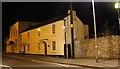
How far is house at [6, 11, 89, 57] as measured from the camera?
33.0 meters

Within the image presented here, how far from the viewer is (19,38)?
5481 cm

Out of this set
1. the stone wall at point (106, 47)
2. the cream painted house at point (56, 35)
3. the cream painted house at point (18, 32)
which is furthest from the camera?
the cream painted house at point (18, 32)

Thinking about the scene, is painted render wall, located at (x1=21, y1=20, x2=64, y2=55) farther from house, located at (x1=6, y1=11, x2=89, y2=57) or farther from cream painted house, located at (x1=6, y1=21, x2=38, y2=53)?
cream painted house, located at (x1=6, y1=21, x2=38, y2=53)

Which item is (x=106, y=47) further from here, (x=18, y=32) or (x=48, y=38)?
(x=18, y=32)

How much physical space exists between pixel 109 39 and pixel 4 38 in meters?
50.7

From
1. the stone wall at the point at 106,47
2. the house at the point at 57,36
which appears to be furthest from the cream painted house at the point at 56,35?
the stone wall at the point at 106,47

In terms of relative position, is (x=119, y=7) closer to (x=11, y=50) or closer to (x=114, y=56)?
(x=114, y=56)

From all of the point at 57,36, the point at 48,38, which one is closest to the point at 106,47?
the point at 57,36

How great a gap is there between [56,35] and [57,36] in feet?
1.12

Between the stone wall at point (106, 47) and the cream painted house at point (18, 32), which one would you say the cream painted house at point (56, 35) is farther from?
the cream painted house at point (18, 32)

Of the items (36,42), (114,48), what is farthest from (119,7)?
(36,42)

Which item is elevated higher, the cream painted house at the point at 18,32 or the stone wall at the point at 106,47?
the cream painted house at the point at 18,32

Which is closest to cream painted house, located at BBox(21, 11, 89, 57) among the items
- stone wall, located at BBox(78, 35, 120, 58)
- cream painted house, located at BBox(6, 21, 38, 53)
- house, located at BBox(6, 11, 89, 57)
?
house, located at BBox(6, 11, 89, 57)

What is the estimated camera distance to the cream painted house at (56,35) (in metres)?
33.3
